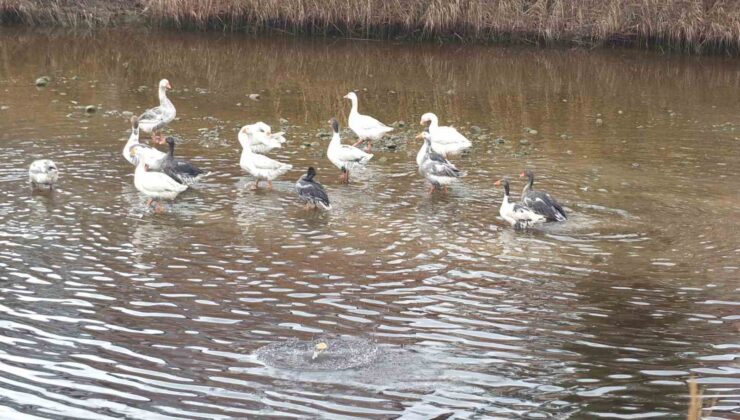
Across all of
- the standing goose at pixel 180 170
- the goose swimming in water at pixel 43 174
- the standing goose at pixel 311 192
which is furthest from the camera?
the standing goose at pixel 180 170

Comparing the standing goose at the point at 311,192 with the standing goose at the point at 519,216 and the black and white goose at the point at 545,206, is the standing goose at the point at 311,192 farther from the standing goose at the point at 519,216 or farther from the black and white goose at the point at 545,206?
the black and white goose at the point at 545,206

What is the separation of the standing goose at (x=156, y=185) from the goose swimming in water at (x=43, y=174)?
148cm

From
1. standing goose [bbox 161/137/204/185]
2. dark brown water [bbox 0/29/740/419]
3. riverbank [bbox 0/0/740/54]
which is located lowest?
dark brown water [bbox 0/29/740/419]

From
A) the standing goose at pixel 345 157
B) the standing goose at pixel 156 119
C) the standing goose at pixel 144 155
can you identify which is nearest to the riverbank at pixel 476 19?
the standing goose at pixel 156 119

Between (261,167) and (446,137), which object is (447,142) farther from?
(261,167)

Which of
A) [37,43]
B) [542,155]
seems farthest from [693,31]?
[37,43]

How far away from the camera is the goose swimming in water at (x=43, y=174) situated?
16.8m

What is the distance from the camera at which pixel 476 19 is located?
3531 cm

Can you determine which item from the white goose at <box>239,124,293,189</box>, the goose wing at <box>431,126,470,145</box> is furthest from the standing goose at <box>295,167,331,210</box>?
the goose wing at <box>431,126,470,145</box>

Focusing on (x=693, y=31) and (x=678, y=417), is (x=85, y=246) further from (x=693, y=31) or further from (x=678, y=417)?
(x=693, y=31)

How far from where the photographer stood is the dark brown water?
9.90 meters

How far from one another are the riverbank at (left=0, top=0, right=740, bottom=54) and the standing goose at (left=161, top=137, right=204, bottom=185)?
18706 mm

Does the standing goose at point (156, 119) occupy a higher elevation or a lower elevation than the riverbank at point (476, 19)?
lower

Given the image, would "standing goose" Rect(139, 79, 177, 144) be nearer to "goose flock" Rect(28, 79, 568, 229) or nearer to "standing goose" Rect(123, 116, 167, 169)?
"goose flock" Rect(28, 79, 568, 229)
